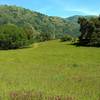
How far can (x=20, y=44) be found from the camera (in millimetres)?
93750

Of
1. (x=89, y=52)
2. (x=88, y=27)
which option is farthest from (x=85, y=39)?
(x=89, y=52)

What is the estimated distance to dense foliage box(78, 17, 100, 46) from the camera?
269 ft

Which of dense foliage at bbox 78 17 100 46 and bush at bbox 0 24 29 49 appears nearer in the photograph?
dense foliage at bbox 78 17 100 46

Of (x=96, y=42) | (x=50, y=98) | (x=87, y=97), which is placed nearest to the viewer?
(x=50, y=98)

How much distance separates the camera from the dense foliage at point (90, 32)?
8188cm

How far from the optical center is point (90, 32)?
279 feet

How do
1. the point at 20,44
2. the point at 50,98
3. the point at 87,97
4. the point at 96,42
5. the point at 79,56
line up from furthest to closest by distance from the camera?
the point at 20,44 < the point at 96,42 < the point at 79,56 < the point at 87,97 < the point at 50,98

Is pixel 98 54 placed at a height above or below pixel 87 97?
below

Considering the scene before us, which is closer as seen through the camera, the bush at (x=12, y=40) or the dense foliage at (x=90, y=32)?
the dense foliage at (x=90, y=32)

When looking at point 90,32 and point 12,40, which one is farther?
point 12,40

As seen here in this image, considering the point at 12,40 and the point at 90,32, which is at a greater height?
the point at 90,32

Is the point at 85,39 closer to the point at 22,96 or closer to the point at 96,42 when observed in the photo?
the point at 96,42

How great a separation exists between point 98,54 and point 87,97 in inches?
2212

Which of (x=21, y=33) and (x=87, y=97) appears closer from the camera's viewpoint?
(x=87, y=97)
